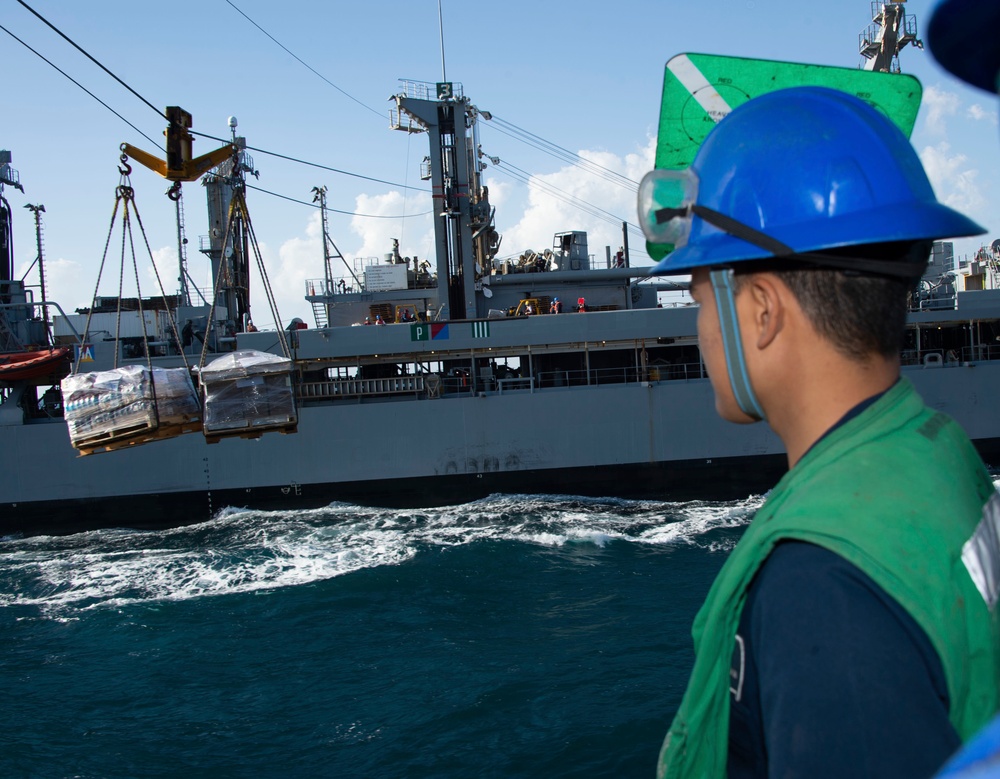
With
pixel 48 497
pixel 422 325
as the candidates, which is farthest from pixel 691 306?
pixel 48 497

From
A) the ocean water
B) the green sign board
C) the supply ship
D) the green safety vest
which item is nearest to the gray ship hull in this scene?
the supply ship

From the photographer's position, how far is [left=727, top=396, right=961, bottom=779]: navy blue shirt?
684 mm

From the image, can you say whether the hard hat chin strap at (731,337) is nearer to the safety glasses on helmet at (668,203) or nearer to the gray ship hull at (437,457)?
the safety glasses on helmet at (668,203)

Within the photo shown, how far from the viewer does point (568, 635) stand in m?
7.68

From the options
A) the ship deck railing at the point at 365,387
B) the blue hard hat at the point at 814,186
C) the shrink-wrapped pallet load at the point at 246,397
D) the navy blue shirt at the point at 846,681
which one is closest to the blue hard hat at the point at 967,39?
the blue hard hat at the point at 814,186

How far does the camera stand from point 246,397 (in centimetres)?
760

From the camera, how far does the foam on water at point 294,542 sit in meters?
10.9

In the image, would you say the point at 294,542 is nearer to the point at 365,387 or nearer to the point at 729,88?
the point at 365,387

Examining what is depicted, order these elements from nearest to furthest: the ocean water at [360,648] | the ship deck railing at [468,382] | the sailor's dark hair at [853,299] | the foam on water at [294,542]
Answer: the sailor's dark hair at [853,299]
the ocean water at [360,648]
the foam on water at [294,542]
the ship deck railing at [468,382]

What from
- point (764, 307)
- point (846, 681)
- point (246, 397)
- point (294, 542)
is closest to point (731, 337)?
point (764, 307)

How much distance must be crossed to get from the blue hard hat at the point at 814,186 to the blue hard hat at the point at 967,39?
0.33 feet

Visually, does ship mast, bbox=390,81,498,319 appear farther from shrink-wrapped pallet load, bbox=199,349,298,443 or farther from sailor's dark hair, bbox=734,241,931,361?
sailor's dark hair, bbox=734,241,931,361

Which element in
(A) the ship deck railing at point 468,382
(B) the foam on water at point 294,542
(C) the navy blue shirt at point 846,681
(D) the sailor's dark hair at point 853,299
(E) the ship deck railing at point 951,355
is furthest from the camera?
(E) the ship deck railing at point 951,355

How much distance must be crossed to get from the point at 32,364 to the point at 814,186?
57.7 ft
